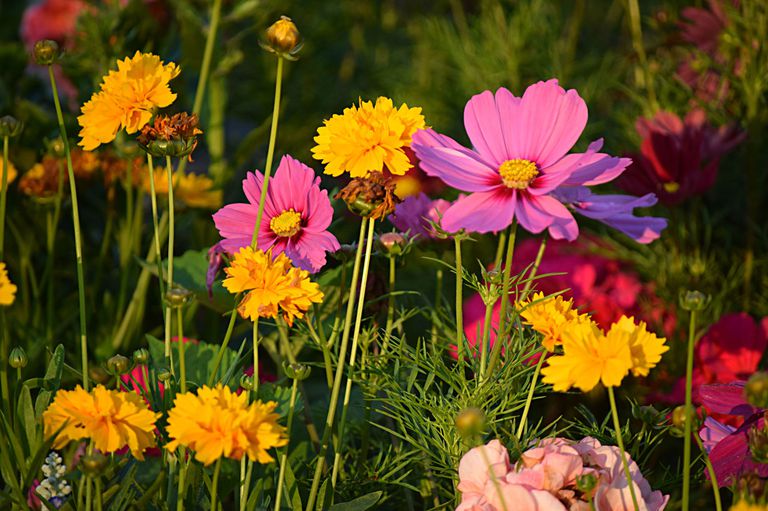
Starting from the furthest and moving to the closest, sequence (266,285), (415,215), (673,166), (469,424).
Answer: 1. (673,166)
2. (415,215)
3. (266,285)
4. (469,424)

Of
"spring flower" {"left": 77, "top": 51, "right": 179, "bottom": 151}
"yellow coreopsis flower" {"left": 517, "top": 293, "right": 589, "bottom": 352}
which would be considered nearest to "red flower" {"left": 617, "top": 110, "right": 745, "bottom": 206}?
"yellow coreopsis flower" {"left": 517, "top": 293, "right": 589, "bottom": 352}

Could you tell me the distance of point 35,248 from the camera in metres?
1.03

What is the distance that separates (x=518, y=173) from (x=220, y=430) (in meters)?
0.23

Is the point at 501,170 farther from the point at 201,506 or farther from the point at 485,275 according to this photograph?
the point at 201,506

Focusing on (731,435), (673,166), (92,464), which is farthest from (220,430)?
(673,166)

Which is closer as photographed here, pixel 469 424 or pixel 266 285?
pixel 469 424

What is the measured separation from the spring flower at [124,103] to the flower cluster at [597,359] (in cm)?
27

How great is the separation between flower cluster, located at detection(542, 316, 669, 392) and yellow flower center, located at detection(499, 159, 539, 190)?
110mm

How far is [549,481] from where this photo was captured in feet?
1.70

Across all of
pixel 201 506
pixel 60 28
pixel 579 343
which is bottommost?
pixel 201 506

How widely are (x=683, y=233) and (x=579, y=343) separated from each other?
0.63 metres

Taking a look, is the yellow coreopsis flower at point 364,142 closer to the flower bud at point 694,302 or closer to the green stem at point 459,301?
the green stem at point 459,301

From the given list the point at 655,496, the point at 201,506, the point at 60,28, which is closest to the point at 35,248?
the point at 201,506

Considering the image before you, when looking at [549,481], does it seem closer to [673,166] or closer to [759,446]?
[759,446]
